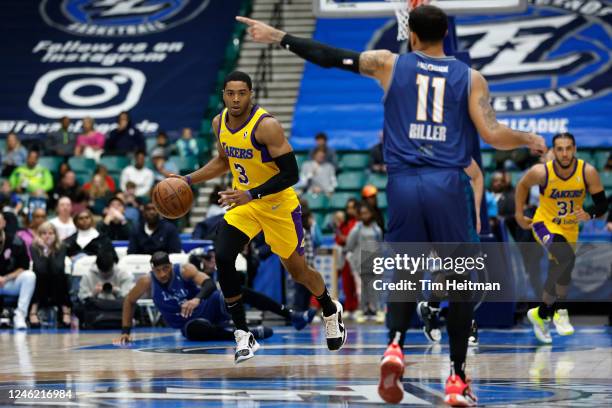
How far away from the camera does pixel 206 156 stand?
2200 cm

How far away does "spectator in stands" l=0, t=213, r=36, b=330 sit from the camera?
1590 centimetres

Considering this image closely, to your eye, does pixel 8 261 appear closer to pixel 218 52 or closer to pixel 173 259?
pixel 173 259

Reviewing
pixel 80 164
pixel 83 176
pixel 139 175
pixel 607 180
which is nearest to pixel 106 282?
pixel 139 175

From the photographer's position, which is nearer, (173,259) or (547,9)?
(173,259)

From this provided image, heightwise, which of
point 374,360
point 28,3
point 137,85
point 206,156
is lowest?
point 374,360

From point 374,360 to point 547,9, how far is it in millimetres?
16208

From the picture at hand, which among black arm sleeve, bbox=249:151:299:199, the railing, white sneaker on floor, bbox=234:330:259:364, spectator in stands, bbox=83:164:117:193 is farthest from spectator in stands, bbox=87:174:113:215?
black arm sleeve, bbox=249:151:299:199

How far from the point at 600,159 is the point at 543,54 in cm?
392

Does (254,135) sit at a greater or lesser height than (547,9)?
lesser

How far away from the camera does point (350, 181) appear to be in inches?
804

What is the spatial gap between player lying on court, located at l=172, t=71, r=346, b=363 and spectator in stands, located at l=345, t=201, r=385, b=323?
24.2 ft

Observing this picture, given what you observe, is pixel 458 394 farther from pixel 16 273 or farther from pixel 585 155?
pixel 585 155

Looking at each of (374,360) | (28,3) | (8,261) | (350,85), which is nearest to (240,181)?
(374,360)

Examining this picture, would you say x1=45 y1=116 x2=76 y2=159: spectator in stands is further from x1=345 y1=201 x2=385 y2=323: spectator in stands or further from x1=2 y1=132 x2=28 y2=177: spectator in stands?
x1=345 y1=201 x2=385 y2=323: spectator in stands
